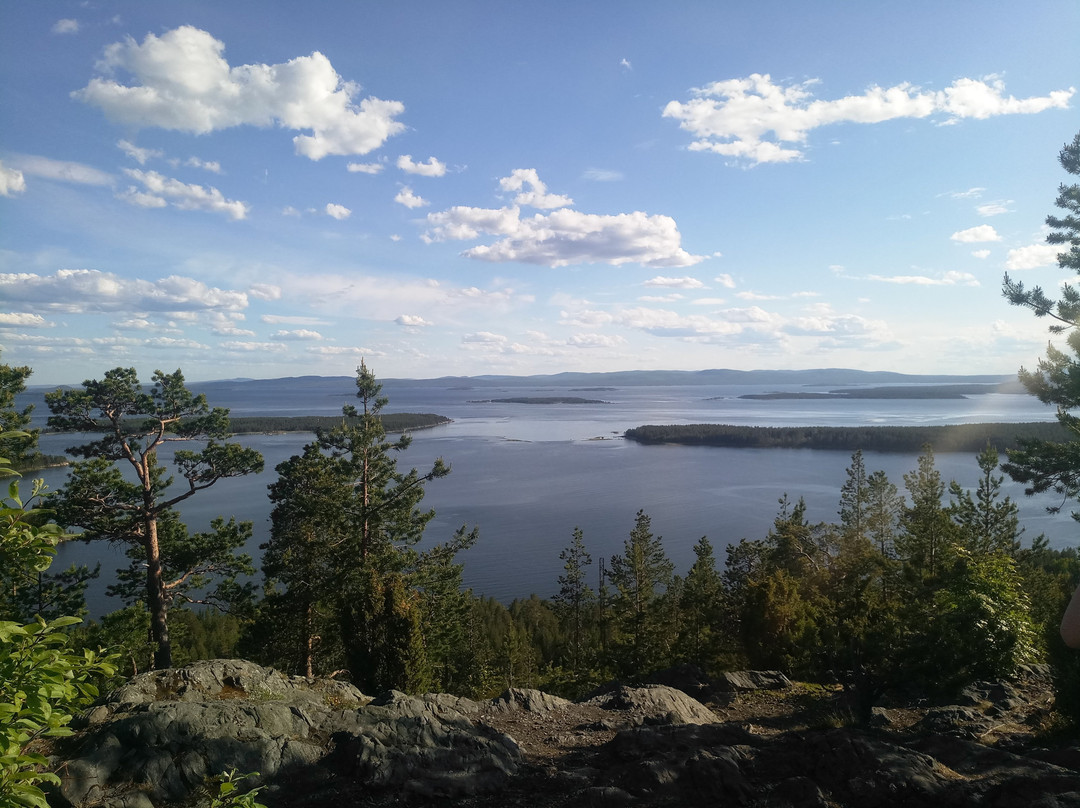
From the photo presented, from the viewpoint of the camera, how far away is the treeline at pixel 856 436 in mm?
85188

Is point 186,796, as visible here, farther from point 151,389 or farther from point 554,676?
point 554,676

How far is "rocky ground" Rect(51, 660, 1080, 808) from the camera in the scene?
6.00 metres

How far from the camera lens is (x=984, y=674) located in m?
10.5

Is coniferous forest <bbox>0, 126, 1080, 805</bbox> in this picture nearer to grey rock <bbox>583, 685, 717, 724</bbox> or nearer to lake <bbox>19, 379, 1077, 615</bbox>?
grey rock <bbox>583, 685, 717, 724</bbox>

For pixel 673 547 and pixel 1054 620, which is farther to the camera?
pixel 673 547

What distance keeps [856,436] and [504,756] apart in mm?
107486

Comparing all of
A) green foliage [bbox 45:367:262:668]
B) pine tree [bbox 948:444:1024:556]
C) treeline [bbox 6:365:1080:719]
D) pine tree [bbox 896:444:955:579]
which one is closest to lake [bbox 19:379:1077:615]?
pine tree [bbox 896:444:955:579]

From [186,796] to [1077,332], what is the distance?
15622 mm

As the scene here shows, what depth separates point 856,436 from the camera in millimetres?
101312

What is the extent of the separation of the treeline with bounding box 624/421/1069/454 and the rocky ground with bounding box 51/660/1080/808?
8486cm

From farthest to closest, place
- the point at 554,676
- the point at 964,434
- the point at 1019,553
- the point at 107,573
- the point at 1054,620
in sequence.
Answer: the point at 964,434 → the point at 107,573 → the point at 1019,553 → the point at 554,676 → the point at 1054,620

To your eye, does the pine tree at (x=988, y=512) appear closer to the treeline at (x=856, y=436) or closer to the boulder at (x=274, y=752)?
the boulder at (x=274, y=752)

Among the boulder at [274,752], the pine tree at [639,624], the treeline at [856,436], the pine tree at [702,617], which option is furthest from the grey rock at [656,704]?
the treeline at [856,436]

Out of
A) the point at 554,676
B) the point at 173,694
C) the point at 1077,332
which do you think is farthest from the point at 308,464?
the point at 1077,332
